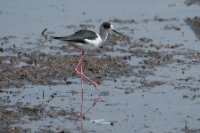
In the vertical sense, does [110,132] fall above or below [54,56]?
below

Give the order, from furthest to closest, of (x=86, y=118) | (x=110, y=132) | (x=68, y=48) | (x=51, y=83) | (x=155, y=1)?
(x=155, y=1), (x=68, y=48), (x=51, y=83), (x=86, y=118), (x=110, y=132)

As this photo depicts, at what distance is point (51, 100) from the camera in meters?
10.4

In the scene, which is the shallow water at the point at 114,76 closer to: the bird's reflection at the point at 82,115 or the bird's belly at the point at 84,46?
the bird's reflection at the point at 82,115

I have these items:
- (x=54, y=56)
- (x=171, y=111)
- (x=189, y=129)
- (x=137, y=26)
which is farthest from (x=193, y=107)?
(x=137, y=26)

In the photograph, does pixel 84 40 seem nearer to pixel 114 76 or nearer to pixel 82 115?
pixel 114 76

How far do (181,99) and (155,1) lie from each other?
970 cm

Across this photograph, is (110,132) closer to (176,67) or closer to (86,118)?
(86,118)

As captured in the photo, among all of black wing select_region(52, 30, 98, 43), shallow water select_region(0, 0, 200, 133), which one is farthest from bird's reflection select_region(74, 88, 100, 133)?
black wing select_region(52, 30, 98, 43)

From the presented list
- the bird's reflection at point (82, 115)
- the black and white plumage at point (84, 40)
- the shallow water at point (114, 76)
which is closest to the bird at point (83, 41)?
the black and white plumage at point (84, 40)

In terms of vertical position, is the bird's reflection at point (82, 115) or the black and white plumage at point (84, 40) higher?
the black and white plumage at point (84, 40)

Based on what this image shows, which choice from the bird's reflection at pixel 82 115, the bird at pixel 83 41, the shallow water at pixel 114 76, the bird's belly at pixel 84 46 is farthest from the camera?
the bird's belly at pixel 84 46

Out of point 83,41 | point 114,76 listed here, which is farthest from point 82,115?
point 114,76

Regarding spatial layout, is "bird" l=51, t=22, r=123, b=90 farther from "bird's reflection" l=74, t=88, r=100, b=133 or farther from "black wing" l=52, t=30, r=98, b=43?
"bird's reflection" l=74, t=88, r=100, b=133

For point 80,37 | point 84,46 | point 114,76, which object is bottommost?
point 114,76
